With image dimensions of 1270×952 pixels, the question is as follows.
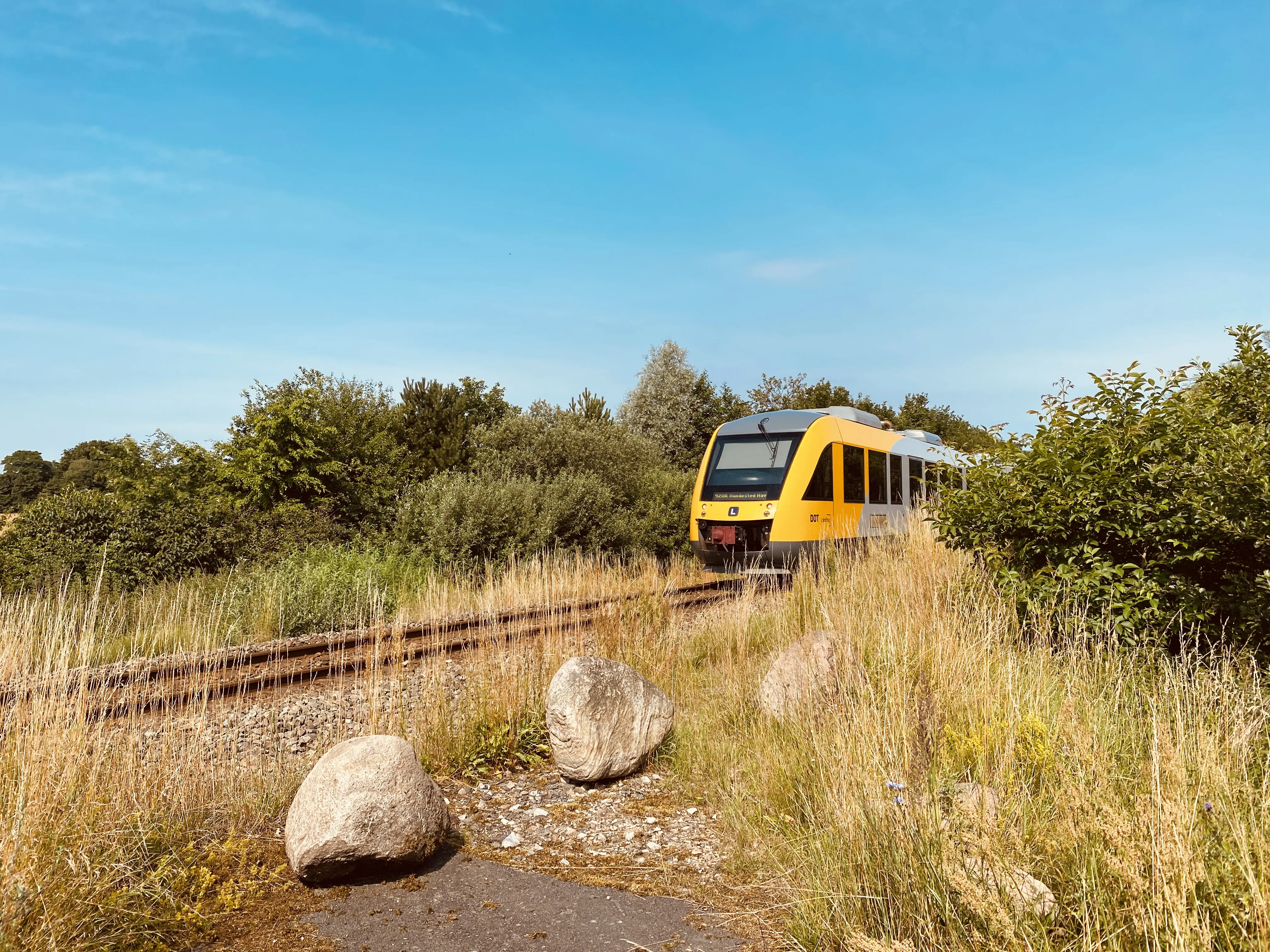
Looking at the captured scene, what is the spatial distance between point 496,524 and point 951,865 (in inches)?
538

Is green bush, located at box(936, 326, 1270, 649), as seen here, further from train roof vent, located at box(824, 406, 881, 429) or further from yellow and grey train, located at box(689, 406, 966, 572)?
train roof vent, located at box(824, 406, 881, 429)

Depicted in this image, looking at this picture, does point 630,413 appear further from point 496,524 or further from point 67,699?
point 67,699

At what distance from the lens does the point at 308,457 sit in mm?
17828

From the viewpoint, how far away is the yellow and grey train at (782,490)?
1501cm

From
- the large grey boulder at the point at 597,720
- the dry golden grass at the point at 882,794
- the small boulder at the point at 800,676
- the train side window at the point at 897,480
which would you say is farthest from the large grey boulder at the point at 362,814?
the train side window at the point at 897,480

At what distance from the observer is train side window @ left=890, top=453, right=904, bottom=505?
1858cm

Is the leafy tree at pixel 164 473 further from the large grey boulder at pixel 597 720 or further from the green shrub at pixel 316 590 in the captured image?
the large grey boulder at pixel 597 720

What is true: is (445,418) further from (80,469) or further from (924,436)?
(80,469)

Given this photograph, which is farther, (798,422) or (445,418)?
(445,418)

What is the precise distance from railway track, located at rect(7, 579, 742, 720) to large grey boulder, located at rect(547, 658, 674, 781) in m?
1.24

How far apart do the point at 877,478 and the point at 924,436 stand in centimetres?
333

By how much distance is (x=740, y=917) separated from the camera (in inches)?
165

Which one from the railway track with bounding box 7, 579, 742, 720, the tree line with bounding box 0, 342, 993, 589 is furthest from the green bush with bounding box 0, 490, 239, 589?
the railway track with bounding box 7, 579, 742, 720

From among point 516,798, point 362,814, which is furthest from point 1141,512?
point 362,814
